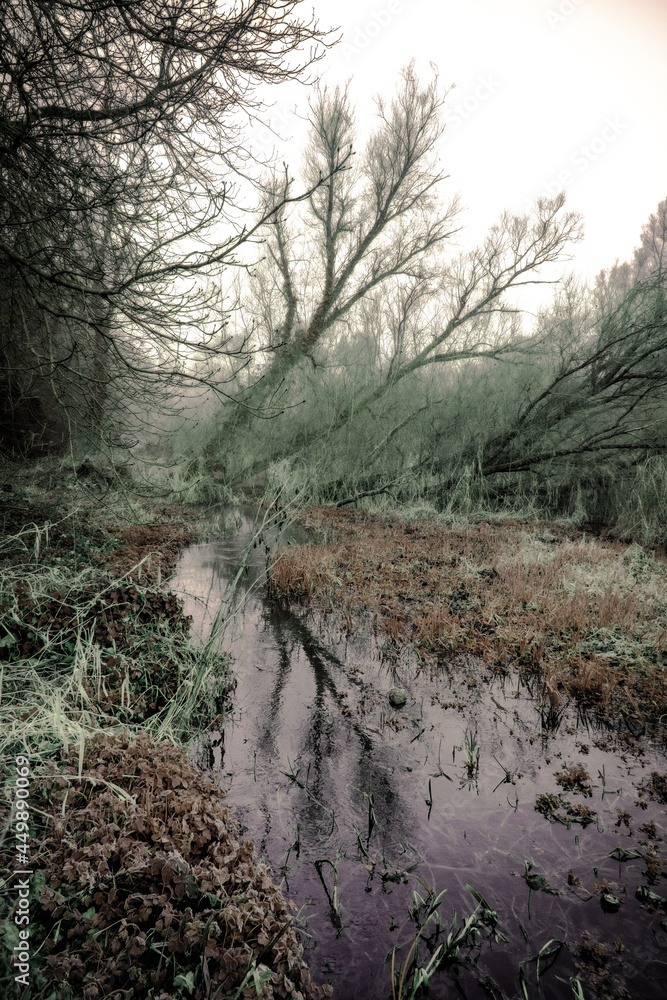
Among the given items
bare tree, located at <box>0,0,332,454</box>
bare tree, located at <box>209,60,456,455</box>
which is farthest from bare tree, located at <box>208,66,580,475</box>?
bare tree, located at <box>0,0,332,454</box>

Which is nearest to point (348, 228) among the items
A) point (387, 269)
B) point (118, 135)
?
point (387, 269)

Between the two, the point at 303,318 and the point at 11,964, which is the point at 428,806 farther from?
the point at 303,318

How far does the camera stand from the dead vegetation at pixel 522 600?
541 cm

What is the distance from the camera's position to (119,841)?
243 cm

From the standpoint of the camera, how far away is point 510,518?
557 inches

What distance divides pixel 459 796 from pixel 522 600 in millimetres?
4143

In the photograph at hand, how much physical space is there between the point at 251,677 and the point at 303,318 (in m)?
13.1

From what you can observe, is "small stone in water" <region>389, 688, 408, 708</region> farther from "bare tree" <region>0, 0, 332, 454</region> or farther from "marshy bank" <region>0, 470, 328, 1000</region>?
"bare tree" <region>0, 0, 332, 454</region>

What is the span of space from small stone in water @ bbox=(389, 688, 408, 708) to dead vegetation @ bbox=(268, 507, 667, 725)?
115cm

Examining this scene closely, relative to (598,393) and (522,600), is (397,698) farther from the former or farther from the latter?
(598,393)

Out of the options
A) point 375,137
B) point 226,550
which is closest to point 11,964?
point 226,550

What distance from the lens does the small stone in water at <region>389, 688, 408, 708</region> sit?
497 centimetres

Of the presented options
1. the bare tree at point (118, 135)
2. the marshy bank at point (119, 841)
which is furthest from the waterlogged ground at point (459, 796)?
the bare tree at point (118, 135)

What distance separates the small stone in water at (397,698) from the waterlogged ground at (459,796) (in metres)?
0.08
